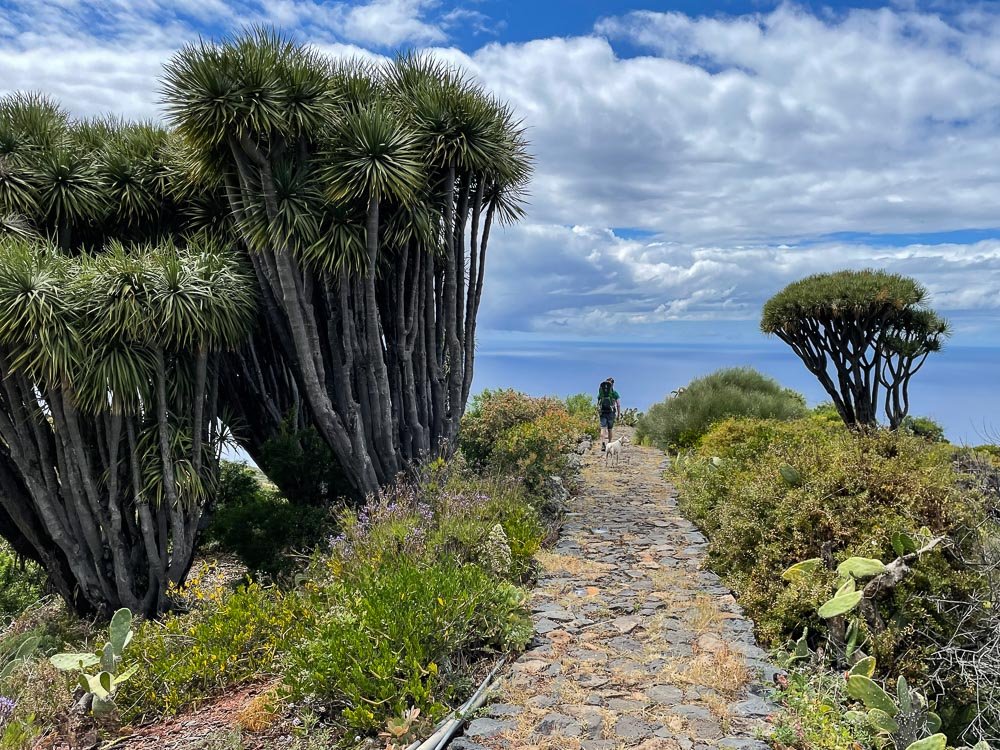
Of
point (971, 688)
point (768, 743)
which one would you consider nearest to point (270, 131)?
point (768, 743)

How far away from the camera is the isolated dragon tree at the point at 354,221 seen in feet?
29.0

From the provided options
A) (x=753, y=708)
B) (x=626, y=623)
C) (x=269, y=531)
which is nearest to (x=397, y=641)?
(x=626, y=623)

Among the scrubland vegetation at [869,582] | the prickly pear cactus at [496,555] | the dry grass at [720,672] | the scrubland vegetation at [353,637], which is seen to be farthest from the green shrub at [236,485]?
the dry grass at [720,672]

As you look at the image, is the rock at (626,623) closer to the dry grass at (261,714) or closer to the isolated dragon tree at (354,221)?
the dry grass at (261,714)

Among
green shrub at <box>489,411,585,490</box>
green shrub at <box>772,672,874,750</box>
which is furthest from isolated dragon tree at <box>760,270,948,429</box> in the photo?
green shrub at <box>772,672,874,750</box>

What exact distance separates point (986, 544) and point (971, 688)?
1.21 m

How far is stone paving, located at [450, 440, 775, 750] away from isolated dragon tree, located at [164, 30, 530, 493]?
13.2 ft

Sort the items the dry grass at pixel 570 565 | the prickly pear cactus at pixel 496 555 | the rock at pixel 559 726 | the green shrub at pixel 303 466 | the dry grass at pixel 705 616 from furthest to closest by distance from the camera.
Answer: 1. the green shrub at pixel 303 466
2. the dry grass at pixel 570 565
3. the prickly pear cactus at pixel 496 555
4. the dry grass at pixel 705 616
5. the rock at pixel 559 726

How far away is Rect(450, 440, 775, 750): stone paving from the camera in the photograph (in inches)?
151

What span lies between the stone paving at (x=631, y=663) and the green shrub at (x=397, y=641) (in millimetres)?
369

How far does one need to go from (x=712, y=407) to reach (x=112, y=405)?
1233 centimetres

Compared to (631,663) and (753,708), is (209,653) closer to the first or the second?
(631,663)

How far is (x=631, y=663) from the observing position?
15.5ft

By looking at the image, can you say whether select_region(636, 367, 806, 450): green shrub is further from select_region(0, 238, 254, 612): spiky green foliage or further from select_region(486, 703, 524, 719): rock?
select_region(486, 703, 524, 719): rock
